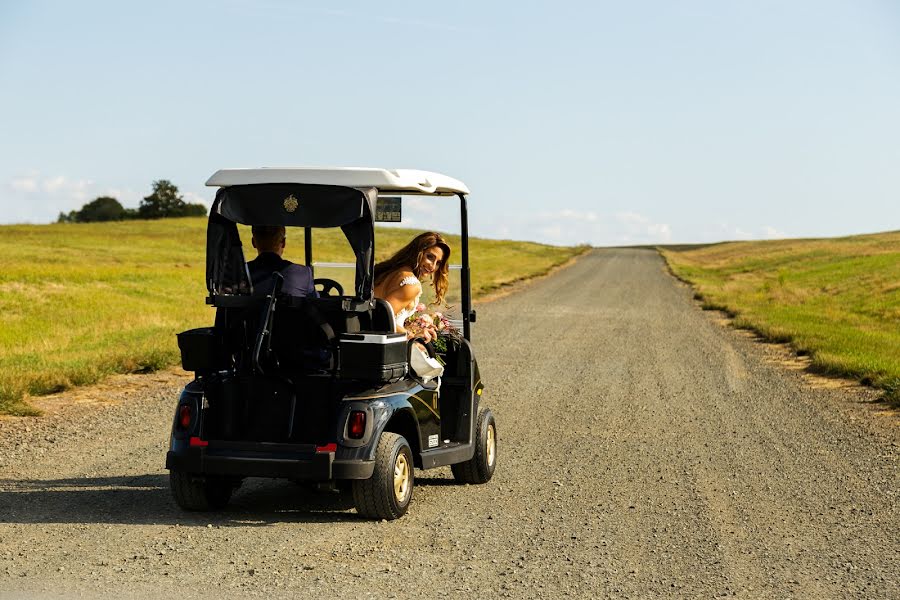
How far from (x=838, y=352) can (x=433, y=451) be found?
1142 centimetres

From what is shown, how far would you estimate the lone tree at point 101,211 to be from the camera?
135 meters

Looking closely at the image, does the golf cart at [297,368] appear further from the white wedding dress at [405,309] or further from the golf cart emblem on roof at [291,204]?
the white wedding dress at [405,309]

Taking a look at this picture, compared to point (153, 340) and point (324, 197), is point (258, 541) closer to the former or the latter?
point (324, 197)

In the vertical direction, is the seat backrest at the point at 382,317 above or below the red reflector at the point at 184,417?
above

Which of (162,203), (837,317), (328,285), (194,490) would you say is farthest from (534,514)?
(162,203)

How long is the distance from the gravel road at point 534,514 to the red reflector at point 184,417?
0.56 m

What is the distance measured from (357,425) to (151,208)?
12240 centimetres

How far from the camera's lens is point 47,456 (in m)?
8.61

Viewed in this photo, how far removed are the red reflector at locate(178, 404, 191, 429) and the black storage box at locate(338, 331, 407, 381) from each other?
3.27ft

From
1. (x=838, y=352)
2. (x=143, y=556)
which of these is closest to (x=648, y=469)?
(x=143, y=556)

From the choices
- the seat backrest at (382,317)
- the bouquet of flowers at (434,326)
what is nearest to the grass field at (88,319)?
the bouquet of flowers at (434,326)

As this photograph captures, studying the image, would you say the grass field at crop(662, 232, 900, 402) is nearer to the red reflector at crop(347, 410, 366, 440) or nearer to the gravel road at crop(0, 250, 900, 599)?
the gravel road at crop(0, 250, 900, 599)

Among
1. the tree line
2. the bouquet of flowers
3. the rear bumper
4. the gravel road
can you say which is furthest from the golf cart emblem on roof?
the tree line

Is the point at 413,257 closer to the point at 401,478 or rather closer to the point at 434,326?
the point at 434,326
